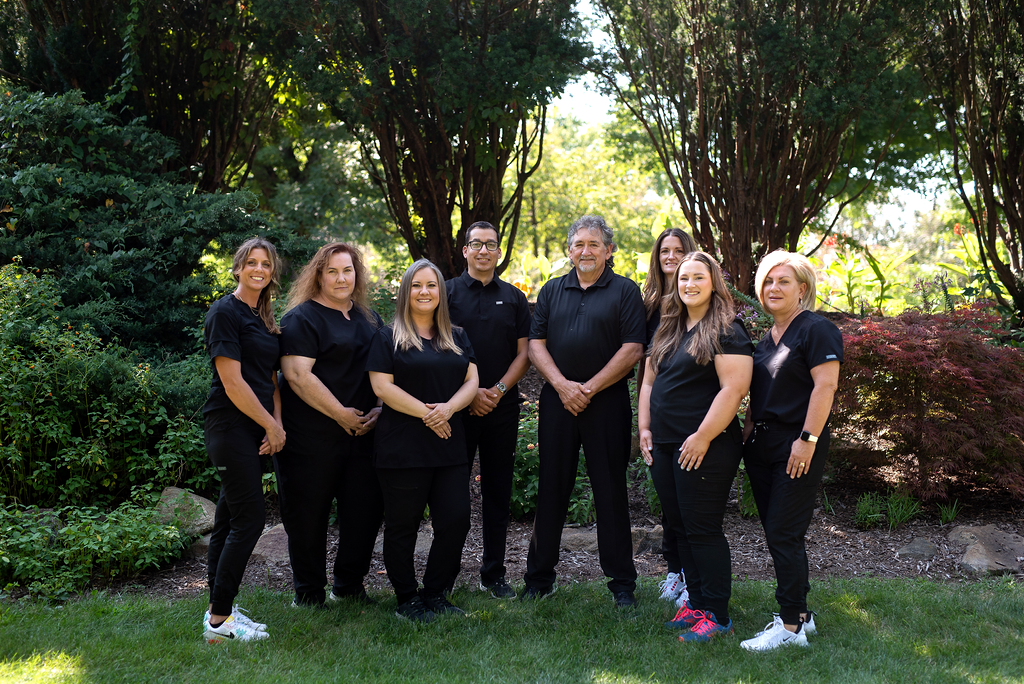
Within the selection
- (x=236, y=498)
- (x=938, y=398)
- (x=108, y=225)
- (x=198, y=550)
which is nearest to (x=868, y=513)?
(x=938, y=398)

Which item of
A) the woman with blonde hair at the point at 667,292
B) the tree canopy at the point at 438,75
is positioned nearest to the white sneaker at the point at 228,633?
Result: the woman with blonde hair at the point at 667,292

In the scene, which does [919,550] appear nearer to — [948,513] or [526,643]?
[948,513]

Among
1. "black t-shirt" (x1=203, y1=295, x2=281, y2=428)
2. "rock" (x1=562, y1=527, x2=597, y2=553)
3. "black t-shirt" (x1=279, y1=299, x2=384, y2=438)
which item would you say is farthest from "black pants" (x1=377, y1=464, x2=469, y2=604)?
"rock" (x1=562, y1=527, x2=597, y2=553)

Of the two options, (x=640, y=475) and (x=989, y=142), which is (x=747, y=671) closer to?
(x=640, y=475)

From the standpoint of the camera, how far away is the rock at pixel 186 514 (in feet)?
16.0

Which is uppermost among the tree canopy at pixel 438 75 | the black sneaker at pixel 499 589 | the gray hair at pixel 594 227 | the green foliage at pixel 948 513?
the tree canopy at pixel 438 75

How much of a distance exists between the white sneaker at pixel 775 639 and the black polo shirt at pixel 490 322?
1782mm

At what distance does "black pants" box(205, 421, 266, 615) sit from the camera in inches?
136

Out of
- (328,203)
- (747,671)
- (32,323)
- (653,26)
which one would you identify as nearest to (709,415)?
(747,671)

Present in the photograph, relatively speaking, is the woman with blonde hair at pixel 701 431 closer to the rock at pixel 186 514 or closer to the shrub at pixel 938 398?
the shrub at pixel 938 398

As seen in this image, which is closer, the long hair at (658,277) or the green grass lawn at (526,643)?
the green grass lawn at (526,643)

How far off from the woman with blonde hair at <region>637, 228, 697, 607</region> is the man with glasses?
0.77 metres

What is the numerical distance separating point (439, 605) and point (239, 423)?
1421 mm

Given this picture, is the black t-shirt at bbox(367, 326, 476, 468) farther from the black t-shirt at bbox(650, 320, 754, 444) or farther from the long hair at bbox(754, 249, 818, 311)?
the long hair at bbox(754, 249, 818, 311)
